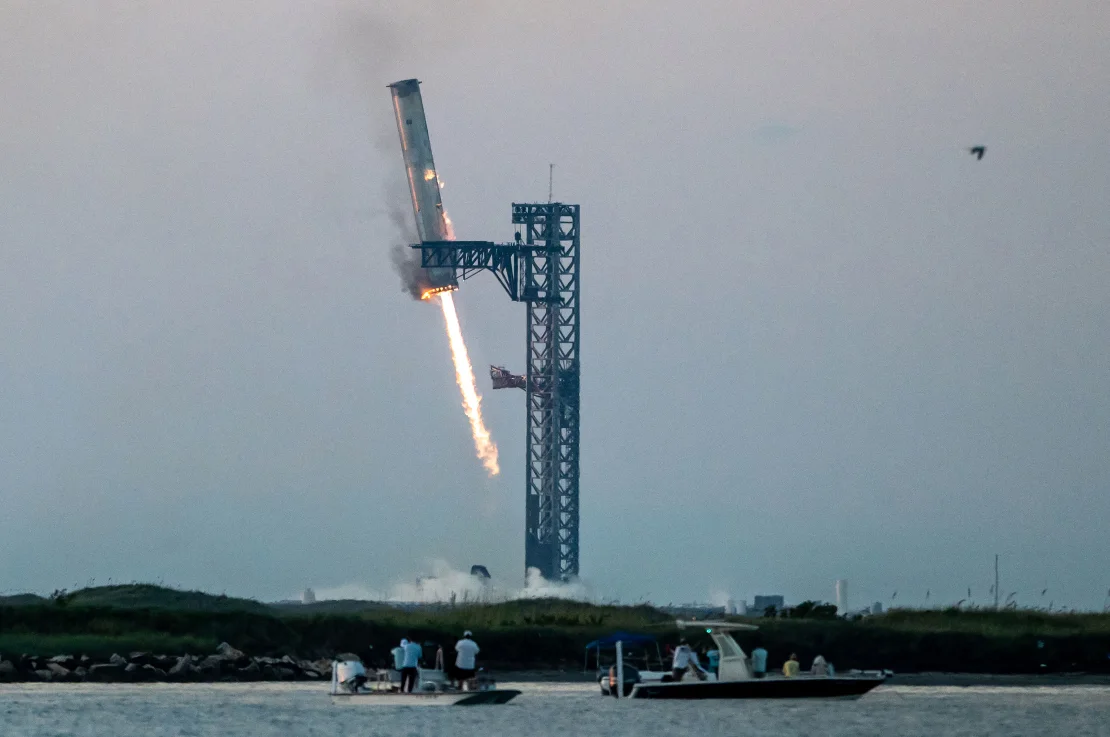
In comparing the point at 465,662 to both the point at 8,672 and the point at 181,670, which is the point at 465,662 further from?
the point at 8,672

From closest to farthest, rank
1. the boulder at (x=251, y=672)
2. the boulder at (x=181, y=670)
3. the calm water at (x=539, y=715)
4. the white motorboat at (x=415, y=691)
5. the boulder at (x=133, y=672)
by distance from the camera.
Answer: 1. the calm water at (x=539, y=715)
2. the white motorboat at (x=415, y=691)
3. the boulder at (x=133, y=672)
4. the boulder at (x=181, y=670)
5. the boulder at (x=251, y=672)

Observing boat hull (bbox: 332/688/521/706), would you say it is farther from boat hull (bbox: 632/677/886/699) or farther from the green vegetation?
the green vegetation

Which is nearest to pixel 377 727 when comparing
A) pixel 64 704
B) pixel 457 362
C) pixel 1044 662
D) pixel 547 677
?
pixel 64 704

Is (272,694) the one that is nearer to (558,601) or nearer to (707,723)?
(707,723)

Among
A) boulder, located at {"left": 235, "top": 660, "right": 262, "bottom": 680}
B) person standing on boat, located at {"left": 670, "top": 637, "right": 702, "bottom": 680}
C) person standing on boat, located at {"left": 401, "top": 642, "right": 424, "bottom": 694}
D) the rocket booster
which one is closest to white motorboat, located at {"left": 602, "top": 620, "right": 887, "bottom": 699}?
person standing on boat, located at {"left": 670, "top": 637, "right": 702, "bottom": 680}

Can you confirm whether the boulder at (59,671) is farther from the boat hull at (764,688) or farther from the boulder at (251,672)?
the boat hull at (764,688)

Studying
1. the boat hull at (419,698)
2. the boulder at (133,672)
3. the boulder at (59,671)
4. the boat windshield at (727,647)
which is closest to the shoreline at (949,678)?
the boulder at (133,672)

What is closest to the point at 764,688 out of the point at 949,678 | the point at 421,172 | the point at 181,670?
the point at 949,678
